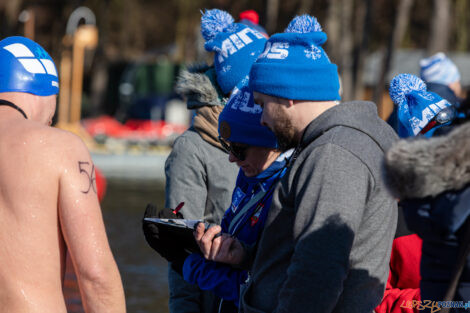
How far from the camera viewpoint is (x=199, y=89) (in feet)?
13.3

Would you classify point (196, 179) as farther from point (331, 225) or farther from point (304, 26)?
point (331, 225)

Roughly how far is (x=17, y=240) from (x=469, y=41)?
44.6 m

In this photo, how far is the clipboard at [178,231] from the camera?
3.23m

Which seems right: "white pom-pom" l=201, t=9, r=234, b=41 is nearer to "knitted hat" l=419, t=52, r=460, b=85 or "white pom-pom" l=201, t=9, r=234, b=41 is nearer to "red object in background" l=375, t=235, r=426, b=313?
"red object in background" l=375, t=235, r=426, b=313

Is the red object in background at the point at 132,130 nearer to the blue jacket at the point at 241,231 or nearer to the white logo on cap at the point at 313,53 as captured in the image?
the blue jacket at the point at 241,231

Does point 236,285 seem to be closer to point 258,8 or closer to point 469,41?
point 258,8

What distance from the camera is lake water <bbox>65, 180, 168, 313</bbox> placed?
8719 mm

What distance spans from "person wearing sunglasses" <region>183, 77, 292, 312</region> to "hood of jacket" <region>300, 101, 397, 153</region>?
0.44 meters

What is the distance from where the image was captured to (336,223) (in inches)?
99.7

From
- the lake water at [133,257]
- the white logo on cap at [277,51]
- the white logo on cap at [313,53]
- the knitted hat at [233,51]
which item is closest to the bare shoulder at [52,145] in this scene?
the white logo on cap at [277,51]

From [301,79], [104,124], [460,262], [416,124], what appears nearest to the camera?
[460,262]

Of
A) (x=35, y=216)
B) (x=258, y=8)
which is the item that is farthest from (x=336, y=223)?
(x=258, y=8)

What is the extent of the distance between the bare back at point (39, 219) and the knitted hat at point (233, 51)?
1332 mm

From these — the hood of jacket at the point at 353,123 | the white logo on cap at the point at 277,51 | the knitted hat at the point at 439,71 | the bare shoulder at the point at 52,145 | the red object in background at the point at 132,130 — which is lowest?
the red object in background at the point at 132,130
